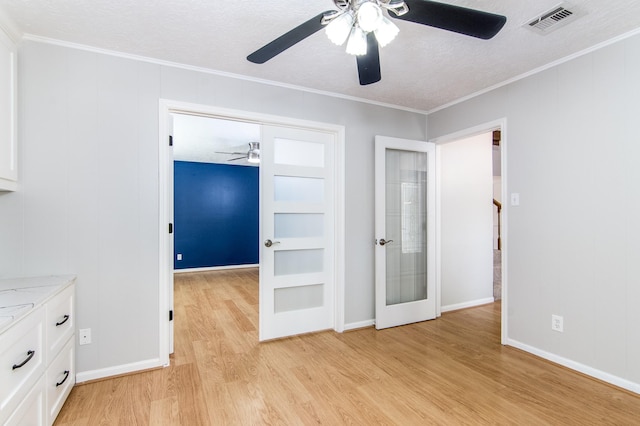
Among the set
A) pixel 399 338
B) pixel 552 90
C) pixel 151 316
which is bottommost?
pixel 399 338

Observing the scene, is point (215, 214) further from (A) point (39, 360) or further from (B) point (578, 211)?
(B) point (578, 211)

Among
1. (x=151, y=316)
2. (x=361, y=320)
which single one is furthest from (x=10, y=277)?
(x=361, y=320)

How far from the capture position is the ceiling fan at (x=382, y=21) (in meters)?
1.32

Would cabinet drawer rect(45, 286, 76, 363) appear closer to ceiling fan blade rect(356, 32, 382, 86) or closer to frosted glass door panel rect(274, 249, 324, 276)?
frosted glass door panel rect(274, 249, 324, 276)

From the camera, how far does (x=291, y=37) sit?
1.58 metres

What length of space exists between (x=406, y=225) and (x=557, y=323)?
1.59 meters

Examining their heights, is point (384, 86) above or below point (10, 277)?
above

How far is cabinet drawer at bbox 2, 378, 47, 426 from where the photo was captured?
4.32ft

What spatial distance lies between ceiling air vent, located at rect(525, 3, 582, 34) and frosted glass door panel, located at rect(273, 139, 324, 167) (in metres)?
1.90

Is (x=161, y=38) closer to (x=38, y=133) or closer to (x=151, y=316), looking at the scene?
(x=38, y=133)

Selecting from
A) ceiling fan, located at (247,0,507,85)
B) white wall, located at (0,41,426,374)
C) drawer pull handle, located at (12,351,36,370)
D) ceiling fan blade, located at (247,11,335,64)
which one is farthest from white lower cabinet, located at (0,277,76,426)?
ceiling fan, located at (247,0,507,85)

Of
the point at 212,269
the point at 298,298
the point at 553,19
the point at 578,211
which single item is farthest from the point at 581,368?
the point at 212,269

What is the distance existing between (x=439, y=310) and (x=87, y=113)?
3920mm

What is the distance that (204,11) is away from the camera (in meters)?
1.88
